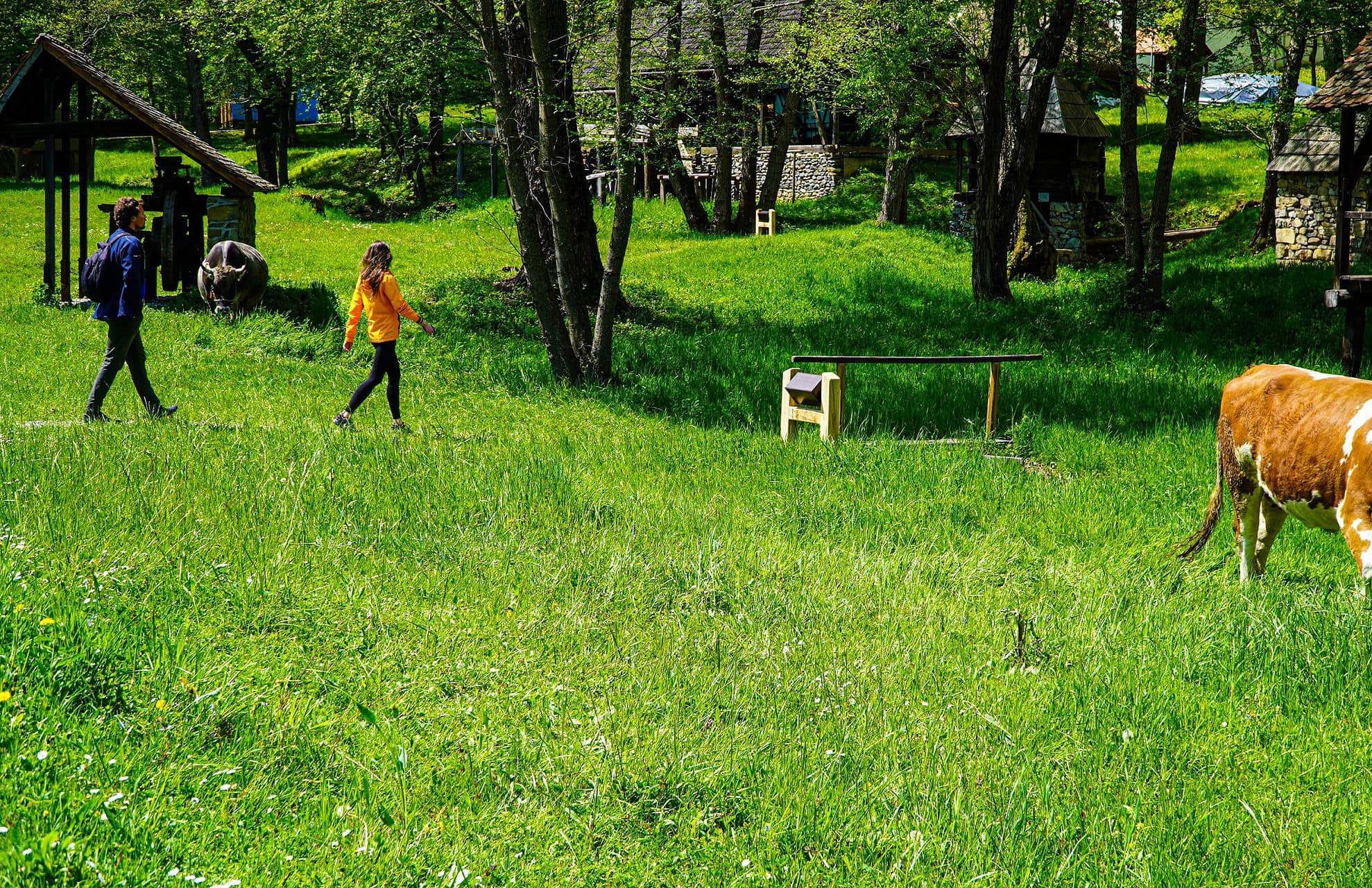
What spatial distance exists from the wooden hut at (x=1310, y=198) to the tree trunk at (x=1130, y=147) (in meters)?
6.49

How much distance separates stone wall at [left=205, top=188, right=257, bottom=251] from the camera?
17.6 metres

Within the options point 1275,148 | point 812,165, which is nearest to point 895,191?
point 812,165

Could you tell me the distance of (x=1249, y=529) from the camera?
22.9ft

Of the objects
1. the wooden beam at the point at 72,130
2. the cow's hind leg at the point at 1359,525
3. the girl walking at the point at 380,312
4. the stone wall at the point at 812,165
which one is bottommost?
the cow's hind leg at the point at 1359,525

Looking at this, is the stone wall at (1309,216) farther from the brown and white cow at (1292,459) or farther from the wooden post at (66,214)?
the wooden post at (66,214)

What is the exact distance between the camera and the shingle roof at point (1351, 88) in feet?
43.2

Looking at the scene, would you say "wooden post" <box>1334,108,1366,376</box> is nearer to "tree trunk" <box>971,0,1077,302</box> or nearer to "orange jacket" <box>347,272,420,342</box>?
"tree trunk" <box>971,0,1077,302</box>

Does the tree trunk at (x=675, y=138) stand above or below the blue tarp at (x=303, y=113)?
below


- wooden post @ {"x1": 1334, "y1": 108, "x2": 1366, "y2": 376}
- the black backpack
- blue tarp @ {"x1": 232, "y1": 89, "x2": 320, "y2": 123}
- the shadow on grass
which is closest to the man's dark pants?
the black backpack

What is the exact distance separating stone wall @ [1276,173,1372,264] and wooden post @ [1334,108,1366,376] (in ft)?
27.4

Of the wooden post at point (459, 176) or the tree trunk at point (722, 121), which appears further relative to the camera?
the wooden post at point (459, 176)

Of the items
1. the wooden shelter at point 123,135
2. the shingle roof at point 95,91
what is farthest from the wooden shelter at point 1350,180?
the wooden shelter at point 123,135

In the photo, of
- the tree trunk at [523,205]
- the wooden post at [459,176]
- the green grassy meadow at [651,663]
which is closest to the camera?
the green grassy meadow at [651,663]

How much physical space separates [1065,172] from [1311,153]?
5.84 metres
